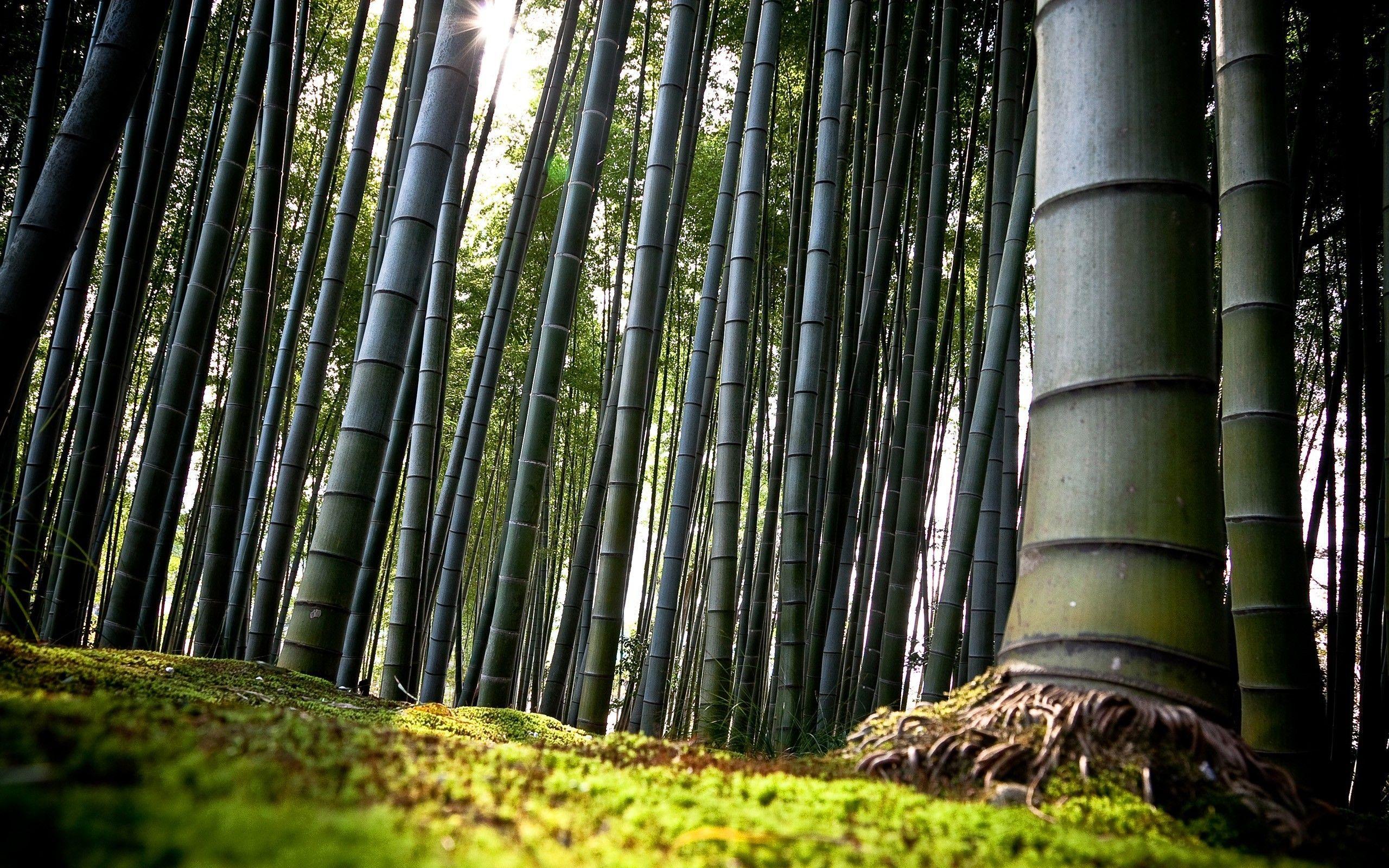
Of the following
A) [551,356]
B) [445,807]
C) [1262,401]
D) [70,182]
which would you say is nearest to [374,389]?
[551,356]

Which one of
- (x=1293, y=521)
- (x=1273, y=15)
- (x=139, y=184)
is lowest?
(x=1293, y=521)

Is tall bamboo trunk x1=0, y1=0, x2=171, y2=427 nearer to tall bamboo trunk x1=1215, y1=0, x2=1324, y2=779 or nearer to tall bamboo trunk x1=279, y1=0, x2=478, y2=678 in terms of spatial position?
tall bamboo trunk x1=279, y1=0, x2=478, y2=678

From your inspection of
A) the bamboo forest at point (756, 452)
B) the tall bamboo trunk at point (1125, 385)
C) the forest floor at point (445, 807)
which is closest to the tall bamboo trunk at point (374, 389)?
the bamboo forest at point (756, 452)

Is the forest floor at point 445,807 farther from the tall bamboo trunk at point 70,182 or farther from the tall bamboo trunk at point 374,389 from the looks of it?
the tall bamboo trunk at point 374,389

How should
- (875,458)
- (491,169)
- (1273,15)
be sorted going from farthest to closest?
(491,169)
(875,458)
(1273,15)

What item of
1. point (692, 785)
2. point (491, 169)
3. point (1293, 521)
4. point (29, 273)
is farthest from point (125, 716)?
point (491, 169)

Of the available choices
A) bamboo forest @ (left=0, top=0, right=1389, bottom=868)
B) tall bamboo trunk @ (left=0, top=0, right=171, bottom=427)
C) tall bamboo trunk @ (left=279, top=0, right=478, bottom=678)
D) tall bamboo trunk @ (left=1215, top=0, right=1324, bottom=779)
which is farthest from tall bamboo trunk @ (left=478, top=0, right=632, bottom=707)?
tall bamboo trunk @ (left=1215, top=0, right=1324, bottom=779)

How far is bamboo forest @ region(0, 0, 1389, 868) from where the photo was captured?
91 cm

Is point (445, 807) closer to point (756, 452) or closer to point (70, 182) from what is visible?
point (70, 182)

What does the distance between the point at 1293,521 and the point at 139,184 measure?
11.5 feet

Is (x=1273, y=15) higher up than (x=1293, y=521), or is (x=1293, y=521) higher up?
(x=1273, y=15)

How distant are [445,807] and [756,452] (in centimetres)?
481

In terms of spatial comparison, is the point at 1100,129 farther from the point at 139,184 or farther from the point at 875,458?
the point at 875,458

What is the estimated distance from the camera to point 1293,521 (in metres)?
1.99
